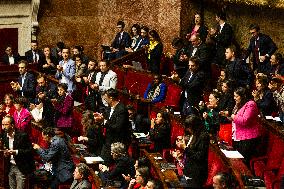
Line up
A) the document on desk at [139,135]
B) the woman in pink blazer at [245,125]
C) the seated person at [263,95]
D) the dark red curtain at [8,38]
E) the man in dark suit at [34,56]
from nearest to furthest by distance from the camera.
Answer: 1. the woman in pink blazer at [245,125]
2. the seated person at [263,95]
3. the document on desk at [139,135]
4. the man in dark suit at [34,56]
5. the dark red curtain at [8,38]

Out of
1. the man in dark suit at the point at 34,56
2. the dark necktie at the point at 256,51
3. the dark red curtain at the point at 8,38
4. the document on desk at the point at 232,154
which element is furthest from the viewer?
the dark red curtain at the point at 8,38

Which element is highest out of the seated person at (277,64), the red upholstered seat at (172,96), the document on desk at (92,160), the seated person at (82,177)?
the seated person at (277,64)

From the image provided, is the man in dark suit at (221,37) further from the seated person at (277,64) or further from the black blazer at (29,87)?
the black blazer at (29,87)

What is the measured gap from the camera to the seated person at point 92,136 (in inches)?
264

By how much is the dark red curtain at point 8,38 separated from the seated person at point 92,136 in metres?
4.52

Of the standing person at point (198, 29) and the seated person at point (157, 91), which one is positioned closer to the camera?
the seated person at point (157, 91)

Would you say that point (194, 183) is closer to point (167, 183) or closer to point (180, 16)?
point (167, 183)

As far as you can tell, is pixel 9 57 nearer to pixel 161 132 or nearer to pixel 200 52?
pixel 200 52

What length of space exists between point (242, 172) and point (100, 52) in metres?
6.81

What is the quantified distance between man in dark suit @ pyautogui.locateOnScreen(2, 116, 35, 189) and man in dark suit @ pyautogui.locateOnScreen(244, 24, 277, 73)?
319cm

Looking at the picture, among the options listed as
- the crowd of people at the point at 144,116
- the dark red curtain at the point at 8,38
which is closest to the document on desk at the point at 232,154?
the crowd of people at the point at 144,116

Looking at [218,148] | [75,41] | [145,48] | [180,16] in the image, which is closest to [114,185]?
[218,148]

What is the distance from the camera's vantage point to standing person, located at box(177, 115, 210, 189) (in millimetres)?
5254

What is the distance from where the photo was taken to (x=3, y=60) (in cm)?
1017
